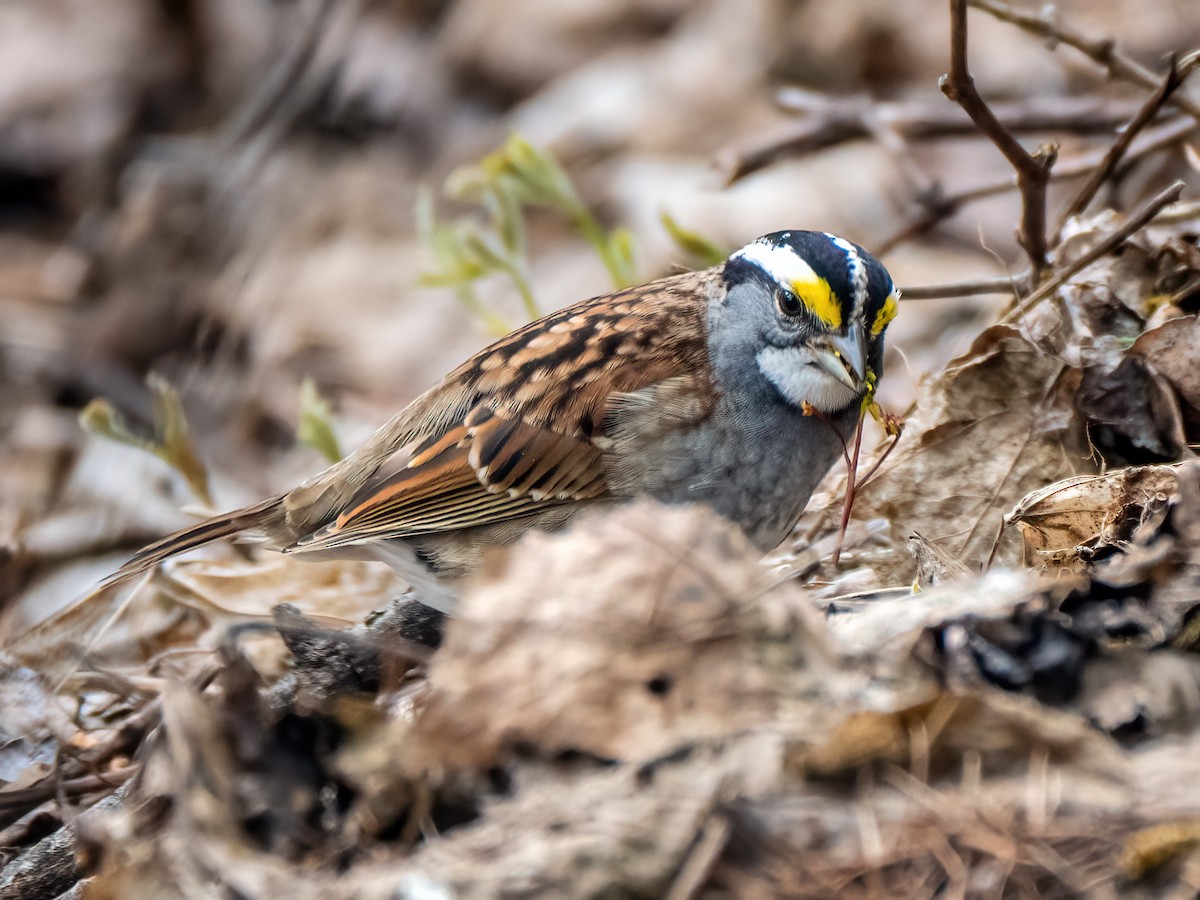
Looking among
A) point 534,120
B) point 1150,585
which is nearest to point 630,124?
point 534,120

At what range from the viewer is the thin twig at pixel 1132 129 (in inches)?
147

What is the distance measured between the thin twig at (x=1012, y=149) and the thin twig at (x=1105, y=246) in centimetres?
15

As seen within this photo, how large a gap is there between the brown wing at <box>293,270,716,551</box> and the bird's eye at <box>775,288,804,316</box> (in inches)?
10.1

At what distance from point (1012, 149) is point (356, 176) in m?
5.59

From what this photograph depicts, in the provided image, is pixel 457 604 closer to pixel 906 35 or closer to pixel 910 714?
pixel 910 714

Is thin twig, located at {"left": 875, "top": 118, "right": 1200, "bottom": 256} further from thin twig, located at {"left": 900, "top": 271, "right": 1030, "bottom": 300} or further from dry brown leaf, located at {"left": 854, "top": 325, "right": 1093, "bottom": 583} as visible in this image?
dry brown leaf, located at {"left": 854, "top": 325, "right": 1093, "bottom": 583}

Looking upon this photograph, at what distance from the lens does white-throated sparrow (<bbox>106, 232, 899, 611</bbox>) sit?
3770 millimetres

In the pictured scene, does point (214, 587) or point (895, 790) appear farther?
point (214, 587)

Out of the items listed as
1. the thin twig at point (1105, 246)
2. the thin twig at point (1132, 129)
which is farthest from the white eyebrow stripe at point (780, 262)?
the thin twig at point (1132, 129)

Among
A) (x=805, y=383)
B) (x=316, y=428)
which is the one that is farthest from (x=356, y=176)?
(x=805, y=383)

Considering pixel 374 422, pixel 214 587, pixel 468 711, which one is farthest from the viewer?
pixel 374 422

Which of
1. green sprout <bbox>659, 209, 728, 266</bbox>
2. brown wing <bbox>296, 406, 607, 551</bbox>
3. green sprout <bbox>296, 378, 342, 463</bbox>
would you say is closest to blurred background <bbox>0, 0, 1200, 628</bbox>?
green sprout <bbox>659, 209, 728, 266</bbox>

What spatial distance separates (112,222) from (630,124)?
303cm

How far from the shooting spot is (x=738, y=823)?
7.49ft
